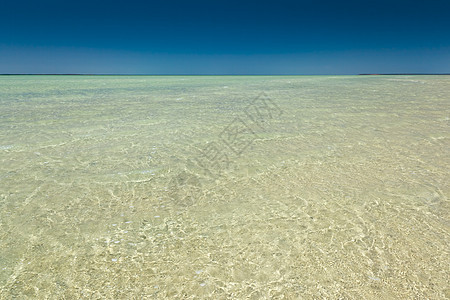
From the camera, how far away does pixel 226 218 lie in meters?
2.28

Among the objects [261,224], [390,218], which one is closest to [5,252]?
[261,224]

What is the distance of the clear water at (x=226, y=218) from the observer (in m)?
1.58

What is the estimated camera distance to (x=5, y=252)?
185 cm

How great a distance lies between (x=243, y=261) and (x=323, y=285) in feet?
1.62

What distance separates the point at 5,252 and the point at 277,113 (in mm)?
6690

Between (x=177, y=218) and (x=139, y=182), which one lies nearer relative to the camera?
(x=177, y=218)

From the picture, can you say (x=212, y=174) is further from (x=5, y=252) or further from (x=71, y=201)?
(x=5, y=252)

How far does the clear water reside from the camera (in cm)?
158

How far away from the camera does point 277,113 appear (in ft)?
24.9

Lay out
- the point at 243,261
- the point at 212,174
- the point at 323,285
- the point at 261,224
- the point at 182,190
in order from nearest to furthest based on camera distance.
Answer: the point at 323,285 → the point at 243,261 → the point at 261,224 → the point at 182,190 → the point at 212,174

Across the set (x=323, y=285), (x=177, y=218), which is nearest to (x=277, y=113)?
(x=177, y=218)

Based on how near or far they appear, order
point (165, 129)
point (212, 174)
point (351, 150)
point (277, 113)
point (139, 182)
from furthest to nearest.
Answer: point (277, 113)
point (165, 129)
point (351, 150)
point (212, 174)
point (139, 182)

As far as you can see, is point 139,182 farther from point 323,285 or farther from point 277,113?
point 277,113

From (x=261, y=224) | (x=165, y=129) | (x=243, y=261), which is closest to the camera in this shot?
(x=243, y=261)
